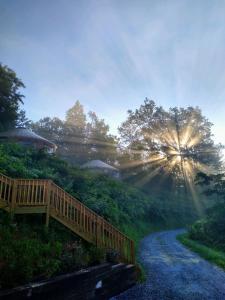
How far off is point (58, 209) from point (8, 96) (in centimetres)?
1855

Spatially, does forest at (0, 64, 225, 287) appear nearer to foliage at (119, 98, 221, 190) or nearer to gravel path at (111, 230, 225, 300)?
foliage at (119, 98, 221, 190)

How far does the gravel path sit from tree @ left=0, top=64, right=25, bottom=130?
18393 mm

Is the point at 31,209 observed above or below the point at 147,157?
below

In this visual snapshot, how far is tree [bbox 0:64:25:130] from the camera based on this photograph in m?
24.1

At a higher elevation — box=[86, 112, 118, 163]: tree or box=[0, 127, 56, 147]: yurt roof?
box=[86, 112, 118, 163]: tree

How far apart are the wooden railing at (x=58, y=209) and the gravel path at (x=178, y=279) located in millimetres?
1410

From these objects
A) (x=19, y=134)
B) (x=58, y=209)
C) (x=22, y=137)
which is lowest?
(x=58, y=209)

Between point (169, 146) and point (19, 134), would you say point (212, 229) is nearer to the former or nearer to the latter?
point (19, 134)

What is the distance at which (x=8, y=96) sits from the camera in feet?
82.1

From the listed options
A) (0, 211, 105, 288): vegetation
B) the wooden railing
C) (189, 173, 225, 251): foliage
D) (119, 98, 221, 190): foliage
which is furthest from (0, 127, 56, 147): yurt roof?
(119, 98, 221, 190): foliage

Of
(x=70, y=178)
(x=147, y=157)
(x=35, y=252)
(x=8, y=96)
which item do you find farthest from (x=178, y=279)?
(x=147, y=157)

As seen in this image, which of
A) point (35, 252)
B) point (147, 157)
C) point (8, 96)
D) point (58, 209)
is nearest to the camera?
point (35, 252)

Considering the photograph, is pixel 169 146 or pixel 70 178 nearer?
pixel 70 178

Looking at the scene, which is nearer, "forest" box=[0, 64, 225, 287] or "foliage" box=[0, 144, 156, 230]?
"foliage" box=[0, 144, 156, 230]
